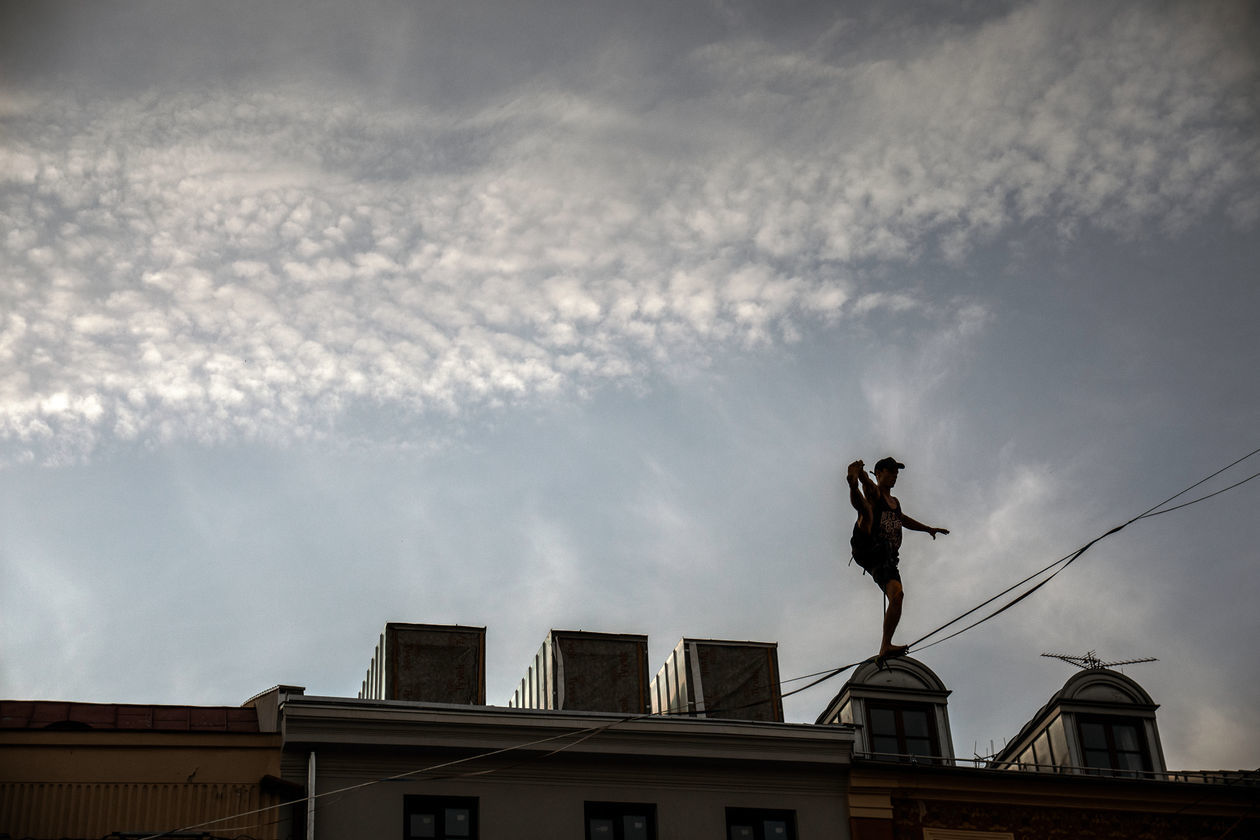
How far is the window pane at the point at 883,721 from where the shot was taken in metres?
21.1

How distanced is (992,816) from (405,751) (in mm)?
7801

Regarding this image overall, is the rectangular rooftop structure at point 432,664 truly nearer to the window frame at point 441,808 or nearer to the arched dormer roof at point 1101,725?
the window frame at point 441,808

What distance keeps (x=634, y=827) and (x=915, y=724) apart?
445 centimetres

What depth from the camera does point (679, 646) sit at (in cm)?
2214

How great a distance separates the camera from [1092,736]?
2145 cm

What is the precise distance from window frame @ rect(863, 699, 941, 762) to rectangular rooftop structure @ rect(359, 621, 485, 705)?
5362mm

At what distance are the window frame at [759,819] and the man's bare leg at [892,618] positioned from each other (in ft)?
15.3

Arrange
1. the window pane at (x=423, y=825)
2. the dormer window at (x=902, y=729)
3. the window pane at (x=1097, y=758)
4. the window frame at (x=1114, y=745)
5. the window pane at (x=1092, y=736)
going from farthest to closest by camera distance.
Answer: the window pane at (x=1092, y=736) < the window pane at (x=1097, y=758) < the window frame at (x=1114, y=745) < the dormer window at (x=902, y=729) < the window pane at (x=423, y=825)

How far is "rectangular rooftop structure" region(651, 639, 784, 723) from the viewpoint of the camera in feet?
70.2

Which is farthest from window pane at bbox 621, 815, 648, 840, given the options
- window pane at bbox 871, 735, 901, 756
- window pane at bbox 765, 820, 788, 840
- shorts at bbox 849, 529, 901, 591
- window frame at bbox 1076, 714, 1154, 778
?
window frame at bbox 1076, 714, 1154, 778

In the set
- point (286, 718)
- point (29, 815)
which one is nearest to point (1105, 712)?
point (286, 718)

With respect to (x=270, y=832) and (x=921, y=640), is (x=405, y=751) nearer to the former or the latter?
(x=270, y=832)

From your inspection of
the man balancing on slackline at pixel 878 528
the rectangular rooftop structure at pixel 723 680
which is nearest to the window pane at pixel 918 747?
the rectangular rooftop structure at pixel 723 680

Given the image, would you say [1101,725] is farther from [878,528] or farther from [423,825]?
[423,825]
